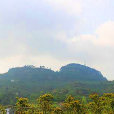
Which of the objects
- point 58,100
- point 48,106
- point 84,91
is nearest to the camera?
point 48,106

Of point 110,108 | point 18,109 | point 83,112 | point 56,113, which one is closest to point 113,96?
point 110,108

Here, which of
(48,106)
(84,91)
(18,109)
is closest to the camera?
(18,109)

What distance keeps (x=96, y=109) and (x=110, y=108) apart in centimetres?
314

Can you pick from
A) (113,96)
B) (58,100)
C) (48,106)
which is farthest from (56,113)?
(58,100)

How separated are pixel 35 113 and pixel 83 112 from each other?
8.73 metres

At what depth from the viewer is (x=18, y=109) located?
1387 inches

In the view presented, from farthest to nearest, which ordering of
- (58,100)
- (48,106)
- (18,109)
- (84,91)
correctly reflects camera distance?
(84,91)
(58,100)
(48,106)
(18,109)

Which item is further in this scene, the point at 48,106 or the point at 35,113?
the point at 48,106

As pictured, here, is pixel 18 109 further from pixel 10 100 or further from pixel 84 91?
pixel 84 91

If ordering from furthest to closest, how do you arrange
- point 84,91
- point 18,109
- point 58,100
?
point 84,91 → point 58,100 → point 18,109

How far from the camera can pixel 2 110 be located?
3531cm

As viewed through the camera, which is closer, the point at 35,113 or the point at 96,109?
the point at 35,113

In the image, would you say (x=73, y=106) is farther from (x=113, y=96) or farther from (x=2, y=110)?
(x=2, y=110)

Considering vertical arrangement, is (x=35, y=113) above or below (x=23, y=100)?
below
